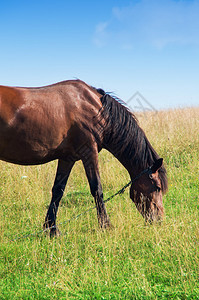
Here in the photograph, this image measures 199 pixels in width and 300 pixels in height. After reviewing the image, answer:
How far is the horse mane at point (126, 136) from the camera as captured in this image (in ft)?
15.9

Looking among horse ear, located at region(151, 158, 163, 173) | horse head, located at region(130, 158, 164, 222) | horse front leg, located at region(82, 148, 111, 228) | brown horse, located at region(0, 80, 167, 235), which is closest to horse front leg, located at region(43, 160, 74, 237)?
brown horse, located at region(0, 80, 167, 235)

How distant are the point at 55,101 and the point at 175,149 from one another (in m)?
5.27

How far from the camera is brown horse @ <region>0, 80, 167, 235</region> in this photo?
432 cm

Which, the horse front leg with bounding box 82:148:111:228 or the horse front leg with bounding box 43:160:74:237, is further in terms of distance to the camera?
the horse front leg with bounding box 43:160:74:237

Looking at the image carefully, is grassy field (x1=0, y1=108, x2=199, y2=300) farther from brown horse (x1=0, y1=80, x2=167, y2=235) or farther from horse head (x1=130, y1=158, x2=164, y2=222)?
brown horse (x1=0, y1=80, x2=167, y2=235)

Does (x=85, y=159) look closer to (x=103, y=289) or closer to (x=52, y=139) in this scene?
(x=52, y=139)

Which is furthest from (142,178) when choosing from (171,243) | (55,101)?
(55,101)

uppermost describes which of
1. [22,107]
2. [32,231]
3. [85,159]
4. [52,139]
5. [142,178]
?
[22,107]

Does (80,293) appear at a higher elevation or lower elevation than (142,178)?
lower

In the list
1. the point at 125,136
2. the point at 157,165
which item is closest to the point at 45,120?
the point at 125,136

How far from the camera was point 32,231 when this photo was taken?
192 inches

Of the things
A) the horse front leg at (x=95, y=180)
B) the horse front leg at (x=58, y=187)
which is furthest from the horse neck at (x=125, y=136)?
the horse front leg at (x=58, y=187)

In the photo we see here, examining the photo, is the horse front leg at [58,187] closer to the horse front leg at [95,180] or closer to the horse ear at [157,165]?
the horse front leg at [95,180]

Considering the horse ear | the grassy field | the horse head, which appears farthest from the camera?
the horse head
